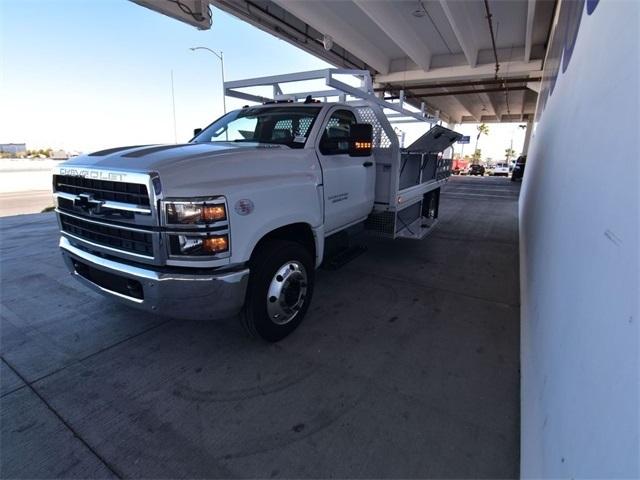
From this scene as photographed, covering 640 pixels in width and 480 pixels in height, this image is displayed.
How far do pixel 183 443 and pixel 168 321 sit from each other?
1642 mm

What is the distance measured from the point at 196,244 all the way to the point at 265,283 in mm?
696

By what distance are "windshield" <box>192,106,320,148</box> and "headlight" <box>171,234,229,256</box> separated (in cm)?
141

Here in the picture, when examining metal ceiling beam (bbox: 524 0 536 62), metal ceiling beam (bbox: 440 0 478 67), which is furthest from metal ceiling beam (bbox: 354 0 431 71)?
metal ceiling beam (bbox: 524 0 536 62)

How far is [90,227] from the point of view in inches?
111

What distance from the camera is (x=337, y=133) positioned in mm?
3973

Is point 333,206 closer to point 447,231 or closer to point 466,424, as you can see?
point 466,424

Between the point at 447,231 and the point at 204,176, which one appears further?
the point at 447,231

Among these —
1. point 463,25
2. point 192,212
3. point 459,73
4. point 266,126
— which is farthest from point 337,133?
point 459,73

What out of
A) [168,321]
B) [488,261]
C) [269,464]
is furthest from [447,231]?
[269,464]

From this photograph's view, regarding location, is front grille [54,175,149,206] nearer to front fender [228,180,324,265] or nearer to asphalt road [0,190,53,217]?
front fender [228,180,324,265]

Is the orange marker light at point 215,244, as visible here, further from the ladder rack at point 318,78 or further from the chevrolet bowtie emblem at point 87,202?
the ladder rack at point 318,78

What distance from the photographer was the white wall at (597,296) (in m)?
0.95

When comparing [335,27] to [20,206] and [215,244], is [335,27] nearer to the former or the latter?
[20,206]

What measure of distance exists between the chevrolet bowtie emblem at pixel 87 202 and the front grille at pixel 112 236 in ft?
0.44
